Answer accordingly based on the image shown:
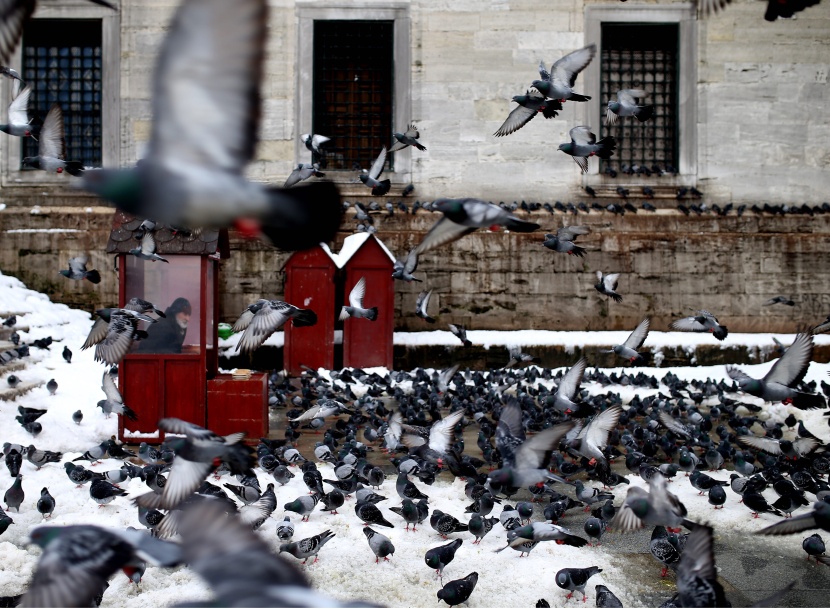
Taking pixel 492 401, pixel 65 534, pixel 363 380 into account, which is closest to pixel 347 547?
pixel 65 534

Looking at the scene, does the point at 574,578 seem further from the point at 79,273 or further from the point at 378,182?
the point at 79,273

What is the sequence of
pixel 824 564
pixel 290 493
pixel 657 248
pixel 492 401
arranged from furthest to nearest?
pixel 657 248 < pixel 492 401 < pixel 290 493 < pixel 824 564

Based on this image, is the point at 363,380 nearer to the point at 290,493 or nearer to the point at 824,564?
the point at 290,493

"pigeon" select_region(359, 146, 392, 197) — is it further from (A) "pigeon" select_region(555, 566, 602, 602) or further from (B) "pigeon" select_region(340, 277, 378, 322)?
(A) "pigeon" select_region(555, 566, 602, 602)

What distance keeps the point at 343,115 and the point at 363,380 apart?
21.7 feet

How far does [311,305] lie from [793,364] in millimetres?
8663

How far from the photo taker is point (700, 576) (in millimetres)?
3543

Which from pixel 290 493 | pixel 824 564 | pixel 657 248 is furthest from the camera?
pixel 657 248

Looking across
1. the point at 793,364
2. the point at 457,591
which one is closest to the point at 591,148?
the point at 793,364

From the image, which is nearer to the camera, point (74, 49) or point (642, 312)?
point (642, 312)

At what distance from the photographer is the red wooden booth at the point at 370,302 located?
1362 cm

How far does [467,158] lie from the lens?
51.2 feet

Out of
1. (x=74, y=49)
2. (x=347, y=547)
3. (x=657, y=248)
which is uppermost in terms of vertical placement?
(x=74, y=49)

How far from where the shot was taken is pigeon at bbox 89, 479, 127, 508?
19.1ft
